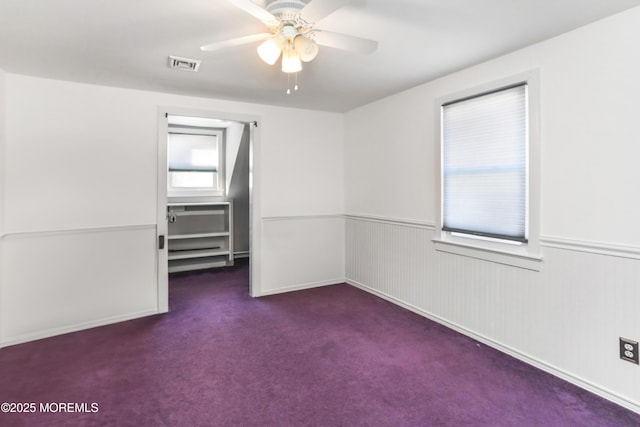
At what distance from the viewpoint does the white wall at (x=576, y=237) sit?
2.01 metres

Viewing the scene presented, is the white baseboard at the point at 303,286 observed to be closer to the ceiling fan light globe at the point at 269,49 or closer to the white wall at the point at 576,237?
the white wall at the point at 576,237

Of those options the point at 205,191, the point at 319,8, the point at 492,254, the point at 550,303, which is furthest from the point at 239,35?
the point at 205,191

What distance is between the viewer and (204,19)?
203 cm

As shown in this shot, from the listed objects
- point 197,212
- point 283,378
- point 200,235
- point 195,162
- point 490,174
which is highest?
point 195,162

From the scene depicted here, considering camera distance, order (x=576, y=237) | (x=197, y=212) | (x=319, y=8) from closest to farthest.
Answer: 1. (x=319, y=8)
2. (x=576, y=237)
3. (x=197, y=212)

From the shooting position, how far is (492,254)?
2.74m

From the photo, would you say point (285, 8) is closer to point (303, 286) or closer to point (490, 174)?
point (490, 174)

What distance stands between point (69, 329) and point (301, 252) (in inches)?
98.7

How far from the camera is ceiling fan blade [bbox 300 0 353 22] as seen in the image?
4.83 ft

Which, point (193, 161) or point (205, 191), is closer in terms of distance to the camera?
point (193, 161)

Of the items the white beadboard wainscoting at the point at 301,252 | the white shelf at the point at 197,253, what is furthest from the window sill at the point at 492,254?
the white shelf at the point at 197,253

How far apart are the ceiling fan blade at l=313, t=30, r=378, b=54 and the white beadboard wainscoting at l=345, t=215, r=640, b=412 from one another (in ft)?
5.89

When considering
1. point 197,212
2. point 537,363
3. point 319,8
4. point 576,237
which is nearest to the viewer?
point 319,8

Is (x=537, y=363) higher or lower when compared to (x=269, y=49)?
lower
